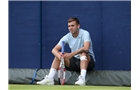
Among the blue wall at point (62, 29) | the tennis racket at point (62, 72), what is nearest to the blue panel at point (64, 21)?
the blue wall at point (62, 29)

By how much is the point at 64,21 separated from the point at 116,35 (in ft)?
3.08

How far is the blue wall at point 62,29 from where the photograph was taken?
612cm

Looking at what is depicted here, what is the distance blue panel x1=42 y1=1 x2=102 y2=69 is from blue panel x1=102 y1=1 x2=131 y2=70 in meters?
0.11

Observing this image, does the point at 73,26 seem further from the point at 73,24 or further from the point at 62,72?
the point at 62,72

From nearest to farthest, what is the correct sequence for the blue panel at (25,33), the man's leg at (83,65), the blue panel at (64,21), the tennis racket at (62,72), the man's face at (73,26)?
the man's leg at (83,65) → the tennis racket at (62,72) → the man's face at (73,26) → the blue panel at (64,21) → the blue panel at (25,33)

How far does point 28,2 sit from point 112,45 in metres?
1.65

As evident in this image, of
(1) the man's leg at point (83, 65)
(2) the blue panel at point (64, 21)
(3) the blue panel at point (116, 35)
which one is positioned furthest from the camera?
(2) the blue panel at point (64, 21)

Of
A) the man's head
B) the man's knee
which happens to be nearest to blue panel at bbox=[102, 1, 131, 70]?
the man's head

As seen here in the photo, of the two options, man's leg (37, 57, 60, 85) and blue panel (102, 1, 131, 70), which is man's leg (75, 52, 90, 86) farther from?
blue panel (102, 1, 131, 70)

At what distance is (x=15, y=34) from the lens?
21.2 feet

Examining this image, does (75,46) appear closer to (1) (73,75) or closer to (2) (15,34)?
(1) (73,75)

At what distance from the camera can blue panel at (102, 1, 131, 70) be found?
607 cm

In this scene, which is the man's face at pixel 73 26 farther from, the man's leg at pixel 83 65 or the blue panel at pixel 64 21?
the blue panel at pixel 64 21

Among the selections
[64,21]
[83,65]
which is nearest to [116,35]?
[64,21]
